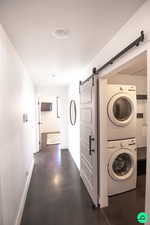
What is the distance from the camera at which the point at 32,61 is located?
7.19 feet

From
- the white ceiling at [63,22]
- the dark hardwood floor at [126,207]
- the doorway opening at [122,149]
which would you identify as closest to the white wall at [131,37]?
the white ceiling at [63,22]

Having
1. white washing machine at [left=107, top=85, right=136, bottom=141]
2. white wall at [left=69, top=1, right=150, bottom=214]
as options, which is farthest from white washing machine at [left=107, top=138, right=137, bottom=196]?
white wall at [left=69, top=1, right=150, bottom=214]

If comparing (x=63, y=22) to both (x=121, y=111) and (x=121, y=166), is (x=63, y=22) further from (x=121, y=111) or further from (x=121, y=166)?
(x=121, y=166)

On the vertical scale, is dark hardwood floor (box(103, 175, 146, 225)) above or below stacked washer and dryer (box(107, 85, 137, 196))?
below

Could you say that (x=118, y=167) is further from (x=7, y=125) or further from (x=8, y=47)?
(x=8, y=47)

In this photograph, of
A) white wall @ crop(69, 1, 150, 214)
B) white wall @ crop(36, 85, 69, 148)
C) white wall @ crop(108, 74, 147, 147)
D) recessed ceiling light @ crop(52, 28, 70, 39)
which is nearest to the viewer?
white wall @ crop(69, 1, 150, 214)

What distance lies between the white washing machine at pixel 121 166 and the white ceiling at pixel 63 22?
1.57 meters

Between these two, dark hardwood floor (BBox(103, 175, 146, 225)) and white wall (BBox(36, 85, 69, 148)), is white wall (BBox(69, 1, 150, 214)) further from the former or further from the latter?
white wall (BBox(36, 85, 69, 148))

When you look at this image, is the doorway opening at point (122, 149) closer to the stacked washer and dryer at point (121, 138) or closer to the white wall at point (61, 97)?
the stacked washer and dryer at point (121, 138)

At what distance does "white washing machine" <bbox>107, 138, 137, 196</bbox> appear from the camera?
6.77 ft

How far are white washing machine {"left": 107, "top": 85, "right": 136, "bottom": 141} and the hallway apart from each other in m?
1.15

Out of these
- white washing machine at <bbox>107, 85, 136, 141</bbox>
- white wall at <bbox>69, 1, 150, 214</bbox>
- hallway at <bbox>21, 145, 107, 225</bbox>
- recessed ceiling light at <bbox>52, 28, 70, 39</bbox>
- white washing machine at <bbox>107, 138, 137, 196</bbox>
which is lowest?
hallway at <bbox>21, 145, 107, 225</bbox>

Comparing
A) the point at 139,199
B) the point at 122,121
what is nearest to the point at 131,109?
the point at 122,121

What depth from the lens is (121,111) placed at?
2207mm
